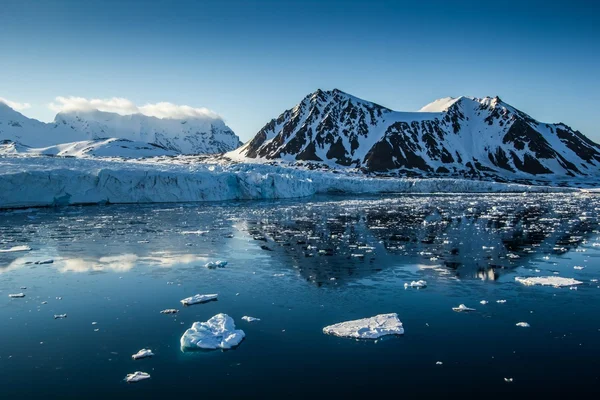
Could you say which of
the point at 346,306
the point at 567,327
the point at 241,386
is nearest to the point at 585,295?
the point at 567,327

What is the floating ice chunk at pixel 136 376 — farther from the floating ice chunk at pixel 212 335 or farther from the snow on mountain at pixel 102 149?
the snow on mountain at pixel 102 149

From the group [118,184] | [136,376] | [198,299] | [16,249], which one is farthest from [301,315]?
[118,184]

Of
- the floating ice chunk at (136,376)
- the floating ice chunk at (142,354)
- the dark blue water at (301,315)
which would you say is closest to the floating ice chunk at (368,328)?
the dark blue water at (301,315)

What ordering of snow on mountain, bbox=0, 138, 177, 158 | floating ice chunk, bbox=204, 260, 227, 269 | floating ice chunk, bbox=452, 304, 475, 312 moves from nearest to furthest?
floating ice chunk, bbox=452, 304, 475, 312
floating ice chunk, bbox=204, 260, 227, 269
snow on mountain, bbox=0, 138, 177, 158

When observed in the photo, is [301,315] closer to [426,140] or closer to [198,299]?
[198,299]

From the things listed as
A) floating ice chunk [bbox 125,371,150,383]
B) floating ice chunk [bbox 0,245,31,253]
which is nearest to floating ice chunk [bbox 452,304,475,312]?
floating ice chunk [bbox 125,371,150,383]

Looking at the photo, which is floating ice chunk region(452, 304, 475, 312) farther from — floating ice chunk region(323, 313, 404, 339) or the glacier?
the glacier

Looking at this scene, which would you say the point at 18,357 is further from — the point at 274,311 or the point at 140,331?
the point at 274,311

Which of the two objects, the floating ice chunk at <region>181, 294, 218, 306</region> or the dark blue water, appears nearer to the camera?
the dark blue water
